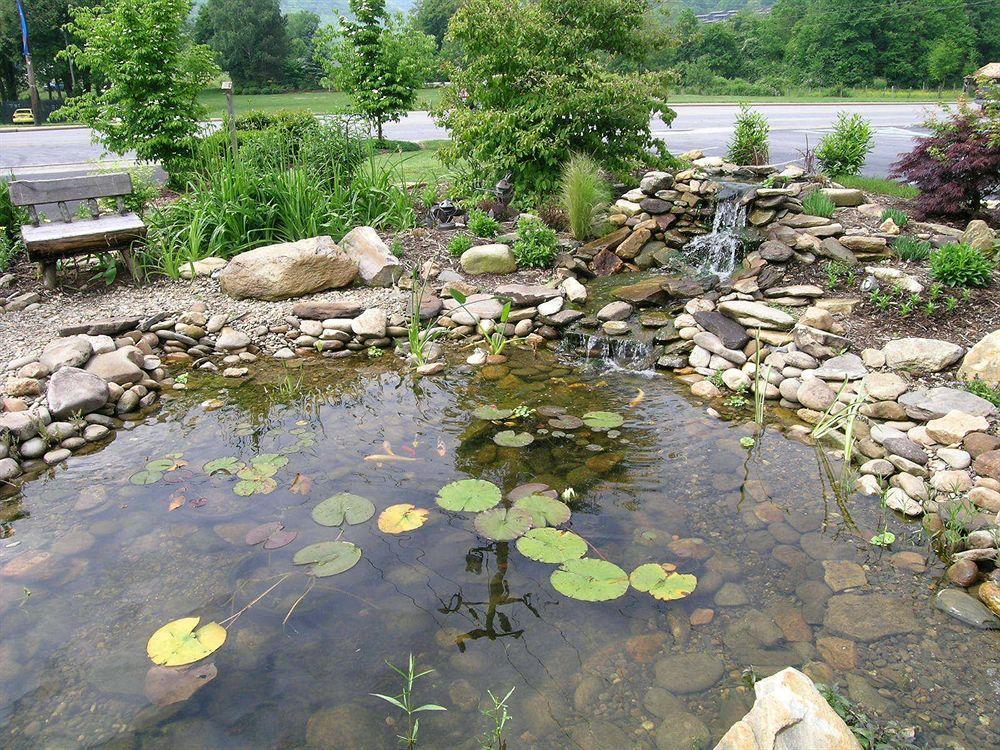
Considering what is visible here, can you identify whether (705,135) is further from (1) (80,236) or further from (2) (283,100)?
(2) (283,100)

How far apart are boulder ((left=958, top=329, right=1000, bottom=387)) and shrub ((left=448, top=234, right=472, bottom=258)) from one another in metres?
4.62

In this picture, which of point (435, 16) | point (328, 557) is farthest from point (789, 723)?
point (435, 16)

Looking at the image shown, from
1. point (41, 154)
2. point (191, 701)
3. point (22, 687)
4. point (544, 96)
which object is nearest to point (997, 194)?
point (544, 96)

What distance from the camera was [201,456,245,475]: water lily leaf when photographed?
14.1ft

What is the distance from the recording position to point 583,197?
7414 mm

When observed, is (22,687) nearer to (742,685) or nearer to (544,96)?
(742,685)

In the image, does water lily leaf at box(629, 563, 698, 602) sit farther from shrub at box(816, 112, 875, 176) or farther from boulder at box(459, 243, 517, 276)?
shrub at box(816, 112, 875, 176)

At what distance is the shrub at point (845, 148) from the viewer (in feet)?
27.4

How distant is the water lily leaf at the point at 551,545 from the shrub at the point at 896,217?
16.6 ft

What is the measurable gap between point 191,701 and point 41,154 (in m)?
16.8

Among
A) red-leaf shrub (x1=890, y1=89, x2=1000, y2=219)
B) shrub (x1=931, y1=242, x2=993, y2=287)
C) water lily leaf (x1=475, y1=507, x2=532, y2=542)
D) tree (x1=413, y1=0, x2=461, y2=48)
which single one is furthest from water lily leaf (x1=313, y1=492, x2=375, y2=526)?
tree (x1=413, y1=0, x2=461, y2=48)

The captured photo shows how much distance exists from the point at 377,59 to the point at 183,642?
12.6 meters

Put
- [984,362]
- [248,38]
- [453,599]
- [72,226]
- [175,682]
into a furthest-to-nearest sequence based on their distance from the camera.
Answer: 1. [248,38]
2. [72,226]
3. [984,362]
4. [453,599]
5. [175,682]

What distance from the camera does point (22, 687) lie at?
9.12 feet
